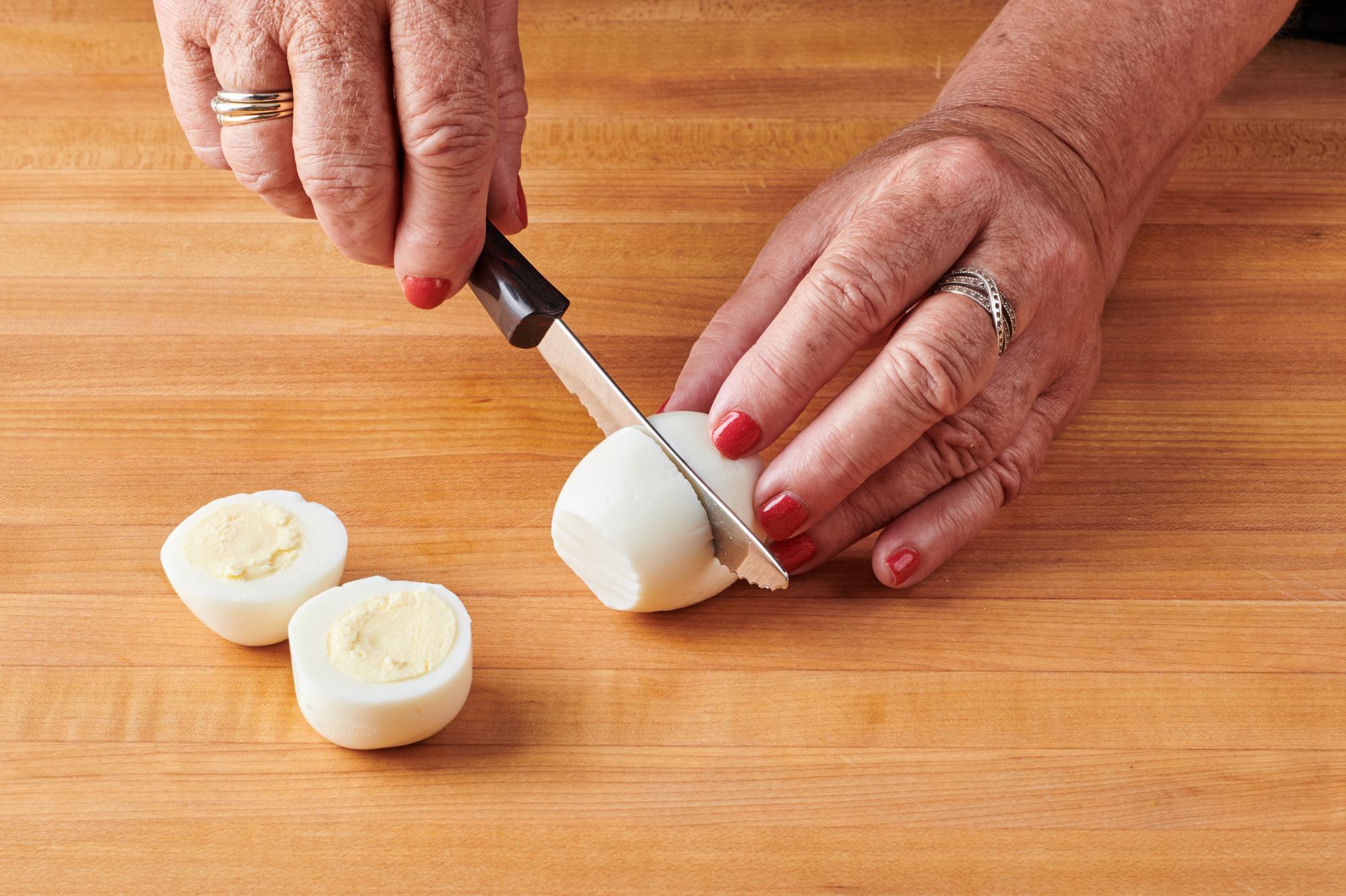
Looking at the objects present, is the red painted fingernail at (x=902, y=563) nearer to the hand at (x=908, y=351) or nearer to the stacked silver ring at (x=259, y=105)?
the hand at (x=908, y=351)

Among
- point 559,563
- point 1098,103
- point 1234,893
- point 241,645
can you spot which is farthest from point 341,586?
point 1098,103

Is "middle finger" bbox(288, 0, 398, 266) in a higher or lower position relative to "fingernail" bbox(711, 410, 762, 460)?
higher

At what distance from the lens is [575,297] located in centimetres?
213

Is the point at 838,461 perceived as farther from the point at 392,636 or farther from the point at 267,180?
the point at 267,180

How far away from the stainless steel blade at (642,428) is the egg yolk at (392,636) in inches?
13.8

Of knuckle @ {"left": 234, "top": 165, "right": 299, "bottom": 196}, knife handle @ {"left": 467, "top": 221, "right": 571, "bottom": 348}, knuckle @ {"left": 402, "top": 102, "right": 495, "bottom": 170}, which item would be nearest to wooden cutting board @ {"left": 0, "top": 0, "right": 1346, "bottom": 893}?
knife handle @ {"left": 467, "top": 221, "right": 571, "bottom": 348}

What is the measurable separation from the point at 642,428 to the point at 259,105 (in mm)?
A: 629

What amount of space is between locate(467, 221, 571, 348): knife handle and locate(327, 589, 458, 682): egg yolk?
399mm

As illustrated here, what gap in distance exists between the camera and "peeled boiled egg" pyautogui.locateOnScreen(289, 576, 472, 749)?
1400 mm

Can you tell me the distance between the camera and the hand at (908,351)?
156 cm

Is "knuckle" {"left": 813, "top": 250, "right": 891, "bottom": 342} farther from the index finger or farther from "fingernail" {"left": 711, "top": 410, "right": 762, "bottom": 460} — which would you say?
the index finger

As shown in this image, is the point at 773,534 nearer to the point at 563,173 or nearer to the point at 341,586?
the point at 341,586

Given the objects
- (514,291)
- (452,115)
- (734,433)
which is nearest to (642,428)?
(734,433)

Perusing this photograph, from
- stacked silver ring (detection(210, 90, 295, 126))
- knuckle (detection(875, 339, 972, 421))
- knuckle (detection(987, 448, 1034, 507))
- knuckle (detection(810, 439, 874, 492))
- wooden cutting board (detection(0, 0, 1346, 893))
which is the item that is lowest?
wooden cutting board (detection(0, 0, 1346, 893))
